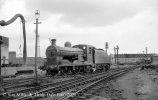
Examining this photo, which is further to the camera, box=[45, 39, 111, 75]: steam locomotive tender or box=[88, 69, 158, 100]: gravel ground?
box=[45, 39, 111, 75]: steam locomotive tender

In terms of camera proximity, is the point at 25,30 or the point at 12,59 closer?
the point at 25,30

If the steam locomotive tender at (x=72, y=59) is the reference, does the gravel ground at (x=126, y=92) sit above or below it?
below

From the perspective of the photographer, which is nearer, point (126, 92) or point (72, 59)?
point (126, 92)

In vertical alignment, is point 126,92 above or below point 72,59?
below

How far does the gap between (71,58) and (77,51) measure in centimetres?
120

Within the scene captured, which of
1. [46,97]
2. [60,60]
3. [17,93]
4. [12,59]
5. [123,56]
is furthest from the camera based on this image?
[123,56]

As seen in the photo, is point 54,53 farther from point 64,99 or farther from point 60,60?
point 64,99

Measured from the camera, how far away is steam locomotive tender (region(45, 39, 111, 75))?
97.2ft

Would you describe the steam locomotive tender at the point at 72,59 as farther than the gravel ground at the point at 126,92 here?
Yes

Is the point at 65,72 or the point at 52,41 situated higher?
the point at 52,41

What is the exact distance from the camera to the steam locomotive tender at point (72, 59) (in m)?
29.6

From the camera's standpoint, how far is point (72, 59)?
33438 millimetres

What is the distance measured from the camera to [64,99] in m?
11.6

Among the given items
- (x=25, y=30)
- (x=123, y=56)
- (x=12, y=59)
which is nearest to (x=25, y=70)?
(x=25, y=30)
